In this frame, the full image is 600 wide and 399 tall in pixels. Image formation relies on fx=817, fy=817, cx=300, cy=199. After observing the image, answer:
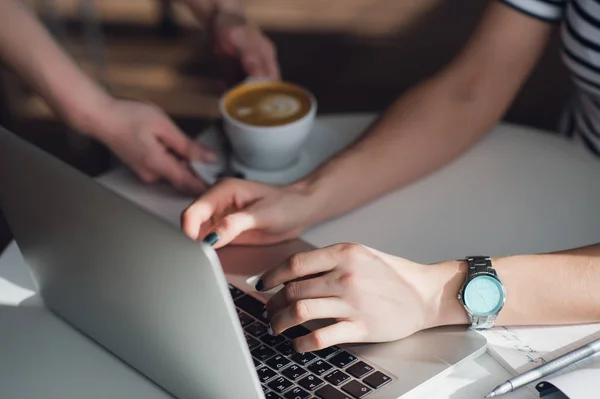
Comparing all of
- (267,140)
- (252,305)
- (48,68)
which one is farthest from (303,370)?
(48,68)

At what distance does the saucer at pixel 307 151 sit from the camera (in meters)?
1.17

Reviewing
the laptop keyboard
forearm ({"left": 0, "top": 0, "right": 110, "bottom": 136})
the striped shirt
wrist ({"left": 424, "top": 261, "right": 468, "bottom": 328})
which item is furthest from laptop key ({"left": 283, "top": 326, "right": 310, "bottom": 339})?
the striped shirt

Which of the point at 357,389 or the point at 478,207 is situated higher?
the point at 478,207

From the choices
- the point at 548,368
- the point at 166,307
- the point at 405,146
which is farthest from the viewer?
the point at 405,146

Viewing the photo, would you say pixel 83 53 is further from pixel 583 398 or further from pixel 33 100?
pixel 583 398

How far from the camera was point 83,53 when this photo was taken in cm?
286

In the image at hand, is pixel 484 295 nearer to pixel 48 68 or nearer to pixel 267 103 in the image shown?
pixel 267 103

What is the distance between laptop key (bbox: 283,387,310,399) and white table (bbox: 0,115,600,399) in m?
0.28

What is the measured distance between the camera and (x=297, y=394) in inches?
31.5

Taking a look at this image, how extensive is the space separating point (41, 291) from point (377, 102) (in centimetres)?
185

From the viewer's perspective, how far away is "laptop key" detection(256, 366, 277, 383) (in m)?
0.82

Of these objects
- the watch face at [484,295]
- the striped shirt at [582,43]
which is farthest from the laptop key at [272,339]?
the striped shirt at [582,43]

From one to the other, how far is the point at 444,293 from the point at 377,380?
5.9 inches

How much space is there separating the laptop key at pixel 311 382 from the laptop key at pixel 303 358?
22mm
